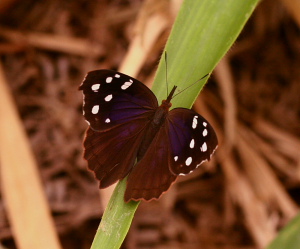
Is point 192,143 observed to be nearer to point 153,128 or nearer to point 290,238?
point 153,128

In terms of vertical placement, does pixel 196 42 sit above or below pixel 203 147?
above

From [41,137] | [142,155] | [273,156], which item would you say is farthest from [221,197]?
[142,155]

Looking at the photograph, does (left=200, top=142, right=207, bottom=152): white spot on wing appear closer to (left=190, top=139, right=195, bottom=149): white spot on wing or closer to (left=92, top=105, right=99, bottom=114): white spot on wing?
(left=190, top=139, right=195, bottom=149): white spot on wing

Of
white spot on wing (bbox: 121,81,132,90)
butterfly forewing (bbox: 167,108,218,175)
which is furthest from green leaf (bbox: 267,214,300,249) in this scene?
white spot on wing (bbox: 121,81,132,90)

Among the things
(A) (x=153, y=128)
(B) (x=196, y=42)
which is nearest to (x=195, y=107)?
(A) (x=153, y=128)

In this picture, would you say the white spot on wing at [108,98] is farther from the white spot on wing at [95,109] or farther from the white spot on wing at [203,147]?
the white spot on wing at [203,147]

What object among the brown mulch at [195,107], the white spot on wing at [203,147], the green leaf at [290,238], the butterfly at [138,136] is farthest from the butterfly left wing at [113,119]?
the brown mulch at [195,107]

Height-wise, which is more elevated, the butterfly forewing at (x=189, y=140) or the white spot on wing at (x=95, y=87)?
the white spot on wing at (x=95, y=87)
